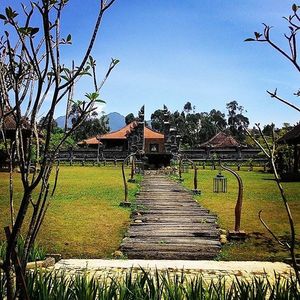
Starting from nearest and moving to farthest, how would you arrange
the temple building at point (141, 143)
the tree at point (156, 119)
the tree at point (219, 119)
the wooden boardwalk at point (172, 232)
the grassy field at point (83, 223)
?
1. the wooden boardwalk at point (172, 232)
2. the grassy field at point (83, 223)
3. the temple building at point (141, 143)
4. the tree at point (219, 119)
5. the tree at point (156, 119)

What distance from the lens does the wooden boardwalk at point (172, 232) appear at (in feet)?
23.9

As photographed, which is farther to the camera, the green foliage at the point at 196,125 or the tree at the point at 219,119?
the tree at the point at 219,119

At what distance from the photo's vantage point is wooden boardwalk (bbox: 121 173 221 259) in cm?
729

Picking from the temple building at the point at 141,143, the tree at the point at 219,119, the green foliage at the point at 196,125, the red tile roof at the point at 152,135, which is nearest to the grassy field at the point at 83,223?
the temple building at the point at 141,143

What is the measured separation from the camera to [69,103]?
282 cm

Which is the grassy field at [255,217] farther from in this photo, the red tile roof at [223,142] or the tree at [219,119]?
the tree at [219,119]

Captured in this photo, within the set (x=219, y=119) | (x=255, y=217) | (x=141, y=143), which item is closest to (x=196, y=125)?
(x=219, y=119)

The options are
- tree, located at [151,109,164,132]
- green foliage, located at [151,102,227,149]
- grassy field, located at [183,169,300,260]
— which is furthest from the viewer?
tree, located at [151,109,164,132]

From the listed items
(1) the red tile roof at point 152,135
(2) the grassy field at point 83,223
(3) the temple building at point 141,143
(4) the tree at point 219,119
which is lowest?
(2) the grassy field at point 83,223

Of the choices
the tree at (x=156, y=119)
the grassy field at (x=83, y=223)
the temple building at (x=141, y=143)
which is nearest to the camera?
the grassy field at (x=83, y=223)

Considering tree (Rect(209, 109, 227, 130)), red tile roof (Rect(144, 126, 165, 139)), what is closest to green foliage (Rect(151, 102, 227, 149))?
tree (Rect(209, 109, 227, 130))

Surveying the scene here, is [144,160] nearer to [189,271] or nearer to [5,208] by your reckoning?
[5,208]

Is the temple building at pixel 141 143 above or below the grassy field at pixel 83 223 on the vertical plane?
above

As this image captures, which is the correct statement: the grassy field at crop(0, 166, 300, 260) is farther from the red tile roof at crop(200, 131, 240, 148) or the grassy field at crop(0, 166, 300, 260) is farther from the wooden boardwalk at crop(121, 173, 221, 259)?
the red tile roof at crop(200, 131, 240, 148)
